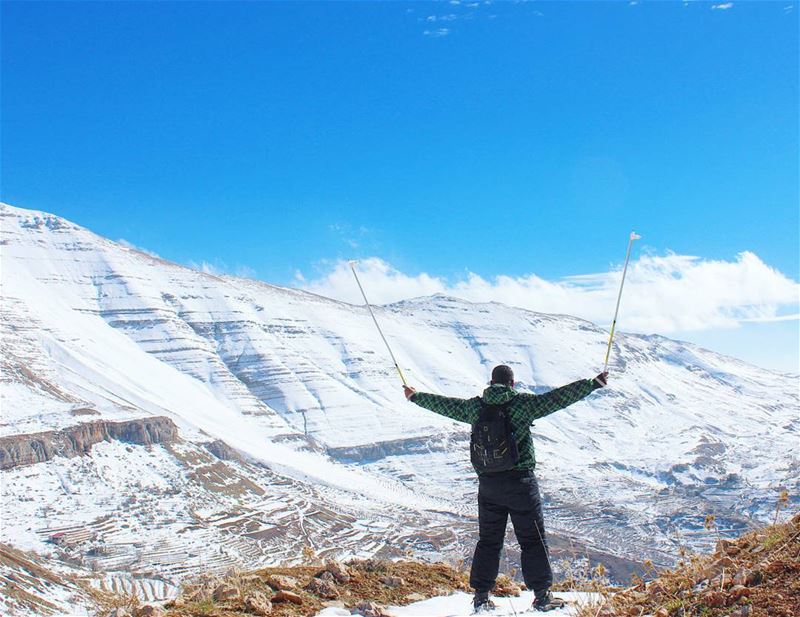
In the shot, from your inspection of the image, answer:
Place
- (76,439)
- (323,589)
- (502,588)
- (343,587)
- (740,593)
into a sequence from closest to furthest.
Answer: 1. (740,593)
2. (323,589)
3. (343,587)
4. (502,588)
5. (76,439)

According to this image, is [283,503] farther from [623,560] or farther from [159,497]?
[623,560]

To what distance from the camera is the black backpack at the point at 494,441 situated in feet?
24.7

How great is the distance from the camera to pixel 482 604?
7.82m

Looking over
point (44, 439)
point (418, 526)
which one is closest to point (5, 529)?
point (44, 439)

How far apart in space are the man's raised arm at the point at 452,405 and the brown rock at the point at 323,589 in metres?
2.60

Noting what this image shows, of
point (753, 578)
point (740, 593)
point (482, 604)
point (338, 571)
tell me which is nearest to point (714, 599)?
point (740, 593)

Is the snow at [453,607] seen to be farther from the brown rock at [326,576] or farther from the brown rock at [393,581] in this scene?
the brown rock at [326,576]

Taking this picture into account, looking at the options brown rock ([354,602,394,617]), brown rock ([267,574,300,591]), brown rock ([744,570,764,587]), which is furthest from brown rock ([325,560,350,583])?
brown rock ([744,570,764,587])

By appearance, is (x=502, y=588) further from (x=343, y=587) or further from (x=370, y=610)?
(x=370, y=610)

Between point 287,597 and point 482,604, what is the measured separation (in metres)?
2.27

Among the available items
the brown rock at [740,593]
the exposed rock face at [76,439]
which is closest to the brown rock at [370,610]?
the brown rock at [740,593]

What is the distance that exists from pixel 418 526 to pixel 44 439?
91.2 m

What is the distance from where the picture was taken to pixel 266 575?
9.39 m

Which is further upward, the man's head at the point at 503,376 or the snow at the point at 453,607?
the man's head at the point at 503,376
